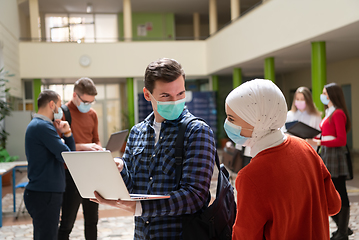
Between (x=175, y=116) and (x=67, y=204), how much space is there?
2047mm

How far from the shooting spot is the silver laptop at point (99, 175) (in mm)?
1433

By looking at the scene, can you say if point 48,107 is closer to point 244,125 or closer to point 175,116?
point 175,116

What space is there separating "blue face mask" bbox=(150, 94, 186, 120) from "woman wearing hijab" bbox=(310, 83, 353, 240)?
9.42 feet

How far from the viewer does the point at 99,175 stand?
4.89 feet

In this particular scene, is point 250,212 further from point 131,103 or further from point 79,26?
point 79,26

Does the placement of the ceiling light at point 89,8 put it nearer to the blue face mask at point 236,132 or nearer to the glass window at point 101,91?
the glass window at point 101,91

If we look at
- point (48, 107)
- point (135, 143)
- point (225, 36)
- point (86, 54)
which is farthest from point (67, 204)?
point (86, 54)

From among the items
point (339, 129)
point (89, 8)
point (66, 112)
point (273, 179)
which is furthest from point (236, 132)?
point (89, 8)

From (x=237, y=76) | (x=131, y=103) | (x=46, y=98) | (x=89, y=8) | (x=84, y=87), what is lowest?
(x=131, y=103)

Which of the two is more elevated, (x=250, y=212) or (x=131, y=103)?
(x=131, y=103)

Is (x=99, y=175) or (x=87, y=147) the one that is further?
(x=87, y=147)

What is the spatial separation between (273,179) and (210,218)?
394 millimetres

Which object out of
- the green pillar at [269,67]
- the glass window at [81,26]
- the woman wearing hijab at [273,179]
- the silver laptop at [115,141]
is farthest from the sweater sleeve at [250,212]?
the glass window at [81,26]

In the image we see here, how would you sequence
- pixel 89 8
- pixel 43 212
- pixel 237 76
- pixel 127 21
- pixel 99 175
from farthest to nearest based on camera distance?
1. pixel 89 8
2. pixel 127 21
3. pixel 237 76
4. pixel 43 212
5. pixel 99 175
